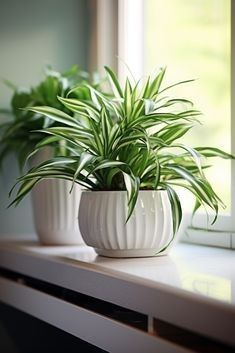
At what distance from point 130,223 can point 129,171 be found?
0.10m

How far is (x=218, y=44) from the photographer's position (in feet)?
5.13

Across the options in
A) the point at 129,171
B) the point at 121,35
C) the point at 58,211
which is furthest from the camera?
the point at 121,35

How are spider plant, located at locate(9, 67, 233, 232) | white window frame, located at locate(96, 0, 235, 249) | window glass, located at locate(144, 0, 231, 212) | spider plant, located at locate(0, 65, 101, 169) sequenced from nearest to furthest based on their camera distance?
spider plant, located at locate(9, 67, 233, 232) < window glass, located at locate(144, 0, 231, 212) < spider plant, located at locate(0, 65, 101, 169) < white window frame, located at locate(96, 0, 235, 249)

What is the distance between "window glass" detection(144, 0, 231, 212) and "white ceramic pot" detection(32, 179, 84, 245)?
33 cm

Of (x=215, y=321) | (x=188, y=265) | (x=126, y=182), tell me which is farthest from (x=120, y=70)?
(x=215, y=321)

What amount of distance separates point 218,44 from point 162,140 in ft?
1.31

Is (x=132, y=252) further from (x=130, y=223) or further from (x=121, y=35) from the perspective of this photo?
(x=121, y=35)

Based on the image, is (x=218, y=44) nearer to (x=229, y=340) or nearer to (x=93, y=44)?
(x=93, y=44)

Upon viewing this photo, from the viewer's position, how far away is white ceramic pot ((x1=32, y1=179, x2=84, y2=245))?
1561 mm

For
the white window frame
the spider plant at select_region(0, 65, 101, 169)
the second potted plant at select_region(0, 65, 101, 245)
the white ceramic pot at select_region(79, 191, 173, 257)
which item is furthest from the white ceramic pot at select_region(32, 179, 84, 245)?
the white window frame

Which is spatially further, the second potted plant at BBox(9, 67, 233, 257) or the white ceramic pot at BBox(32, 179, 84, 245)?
the white ceramic pot at BBox(32, 179, 84, 245)

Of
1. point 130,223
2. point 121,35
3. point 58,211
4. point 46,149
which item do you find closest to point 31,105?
point 46,149

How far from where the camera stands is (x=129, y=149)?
1308 millimetres

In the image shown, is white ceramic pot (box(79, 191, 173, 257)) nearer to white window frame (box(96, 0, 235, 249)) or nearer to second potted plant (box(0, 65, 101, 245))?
second potted plant (box(0, 65, 101, 245))
